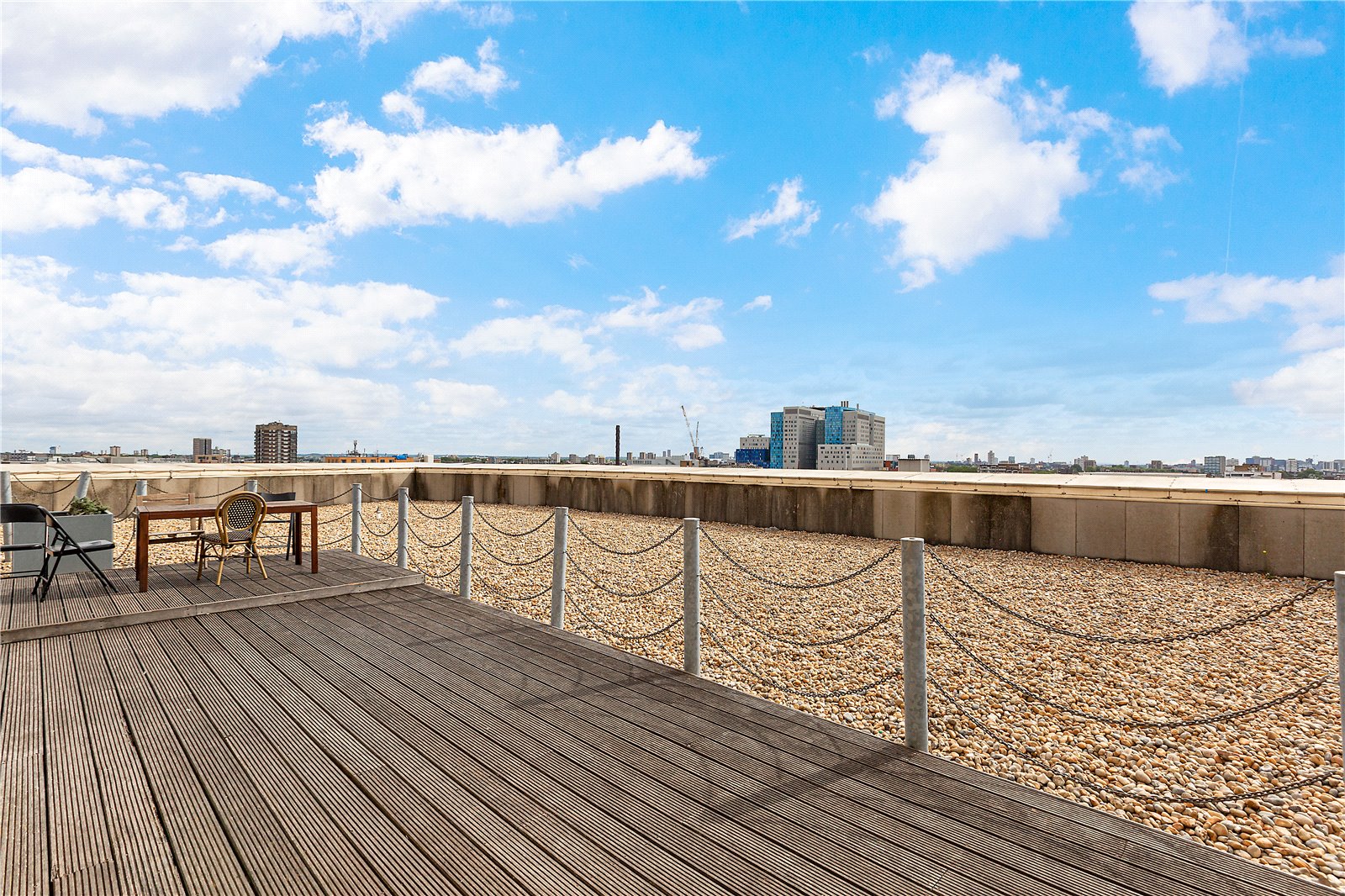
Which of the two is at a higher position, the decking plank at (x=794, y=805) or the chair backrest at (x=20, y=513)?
the chair backrest at (x=20, y=513)

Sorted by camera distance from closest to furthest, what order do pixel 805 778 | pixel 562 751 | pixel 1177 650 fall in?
pixel 805 778 → pixel 562 751 → pixel 1177 650

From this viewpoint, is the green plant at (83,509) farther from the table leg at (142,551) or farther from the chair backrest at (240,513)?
the chair backrest at (240,513)

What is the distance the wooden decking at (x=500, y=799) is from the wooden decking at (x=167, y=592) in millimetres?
1042

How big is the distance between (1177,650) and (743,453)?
59.5 m

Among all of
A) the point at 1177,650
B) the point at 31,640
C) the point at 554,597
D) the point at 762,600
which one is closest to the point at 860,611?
the point at 762,600

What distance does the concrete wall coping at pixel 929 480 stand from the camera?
890 centimetres

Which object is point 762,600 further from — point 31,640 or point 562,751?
point 31,640

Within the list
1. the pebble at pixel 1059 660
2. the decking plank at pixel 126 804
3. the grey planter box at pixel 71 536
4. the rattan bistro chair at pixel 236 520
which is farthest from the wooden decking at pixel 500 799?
the grey planter box at pixel 71 536

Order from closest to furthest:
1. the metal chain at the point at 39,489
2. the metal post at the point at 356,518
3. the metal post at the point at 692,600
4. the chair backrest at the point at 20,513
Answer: the metal post at the point at 692,600 < the chair backrest at the point at 20,513 < the metal post at the point at 356,518 < the metal chain at the point at 39,489

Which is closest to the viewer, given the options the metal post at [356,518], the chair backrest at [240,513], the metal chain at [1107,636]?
the metal chain at [1107,636]

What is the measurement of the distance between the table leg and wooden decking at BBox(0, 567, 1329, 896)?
1.84m

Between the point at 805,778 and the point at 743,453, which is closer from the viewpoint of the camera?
the point at 805,778

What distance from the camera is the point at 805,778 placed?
116 inches

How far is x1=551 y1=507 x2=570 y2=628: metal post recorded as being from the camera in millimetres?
5559
